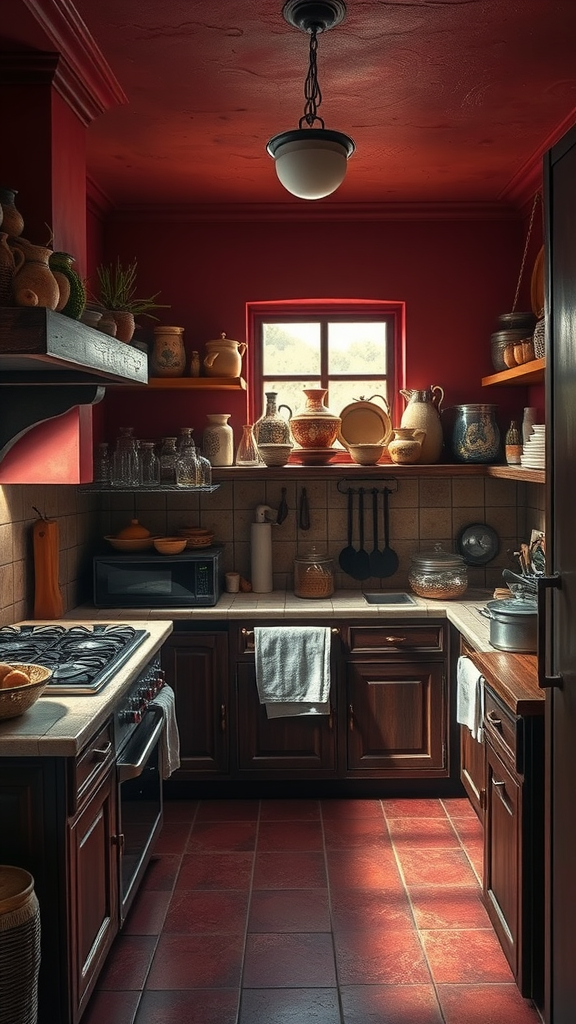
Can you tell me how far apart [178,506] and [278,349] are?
3.10 ft

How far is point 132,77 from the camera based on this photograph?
112 inches

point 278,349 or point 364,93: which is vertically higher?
point 364,93

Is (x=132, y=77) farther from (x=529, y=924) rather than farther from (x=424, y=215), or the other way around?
(x=529, y=924)

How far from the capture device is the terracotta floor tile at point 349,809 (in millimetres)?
3807

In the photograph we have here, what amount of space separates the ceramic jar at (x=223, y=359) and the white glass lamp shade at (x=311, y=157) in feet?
5.47

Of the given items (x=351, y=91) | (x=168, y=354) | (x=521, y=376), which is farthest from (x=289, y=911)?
(x=351, y=91)

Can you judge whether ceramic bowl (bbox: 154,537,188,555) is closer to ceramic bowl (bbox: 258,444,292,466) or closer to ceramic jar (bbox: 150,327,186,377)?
ceramic bowl (bbox: 258,444,292,466)

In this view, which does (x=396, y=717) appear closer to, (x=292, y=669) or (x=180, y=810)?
(x=292, y=669)

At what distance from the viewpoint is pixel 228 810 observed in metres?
3.88

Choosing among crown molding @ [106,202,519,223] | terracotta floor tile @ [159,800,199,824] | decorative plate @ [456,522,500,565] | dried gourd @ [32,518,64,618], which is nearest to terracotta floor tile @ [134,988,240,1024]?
terracotta floor tile @ [159,800,199,824]

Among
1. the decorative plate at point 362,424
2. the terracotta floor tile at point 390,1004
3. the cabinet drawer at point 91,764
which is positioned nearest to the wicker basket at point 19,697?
the cabinet drawer at point 91,764

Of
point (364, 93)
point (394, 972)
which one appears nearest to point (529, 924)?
point (394, 972)

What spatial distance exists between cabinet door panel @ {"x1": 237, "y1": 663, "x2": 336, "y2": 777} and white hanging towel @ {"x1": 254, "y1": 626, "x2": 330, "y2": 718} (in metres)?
0.08

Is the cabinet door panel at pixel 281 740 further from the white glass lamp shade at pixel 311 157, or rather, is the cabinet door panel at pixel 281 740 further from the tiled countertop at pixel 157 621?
the white glass lamp shade at pixel 311 157
